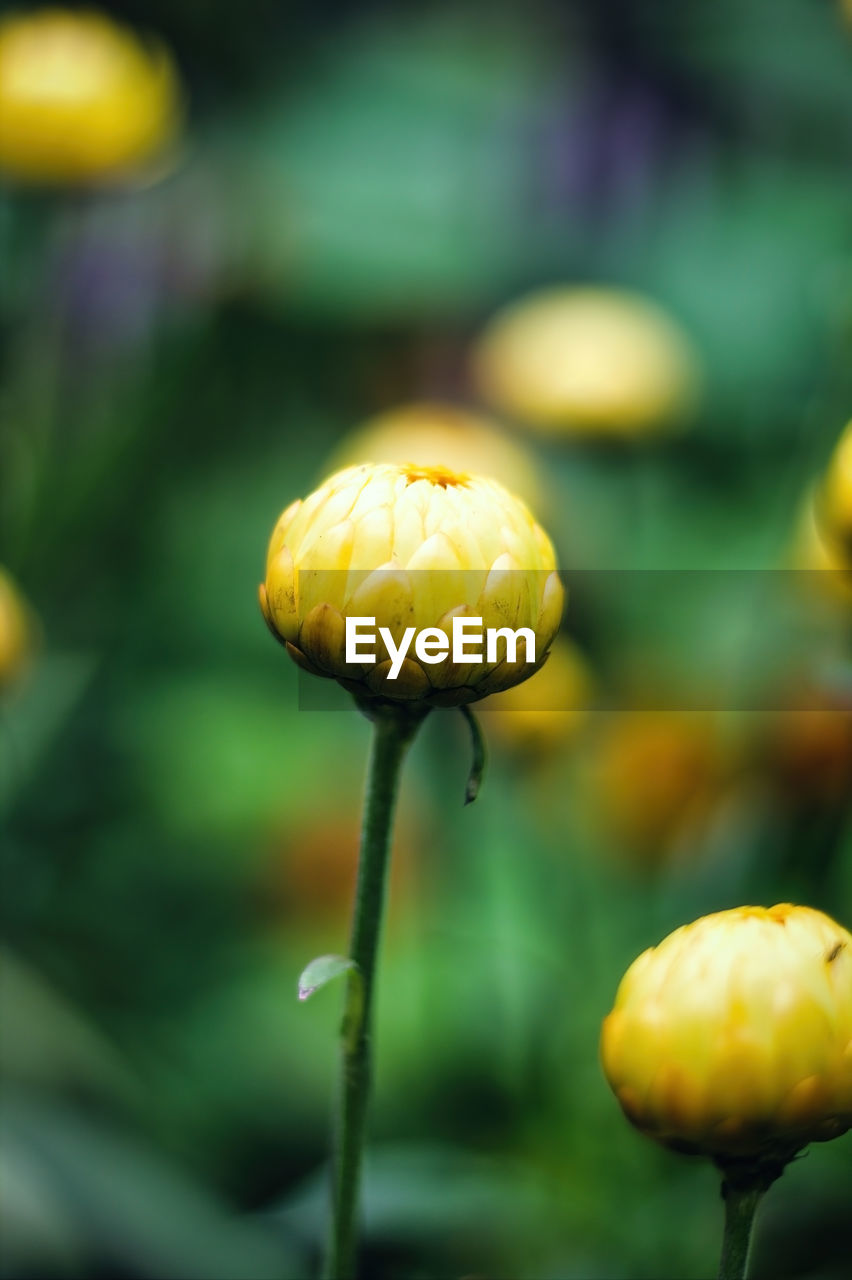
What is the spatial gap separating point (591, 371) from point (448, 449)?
0.64 feet

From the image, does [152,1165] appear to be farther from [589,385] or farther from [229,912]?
[589,385]

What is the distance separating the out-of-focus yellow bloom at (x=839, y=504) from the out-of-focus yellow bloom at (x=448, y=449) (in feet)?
1.41

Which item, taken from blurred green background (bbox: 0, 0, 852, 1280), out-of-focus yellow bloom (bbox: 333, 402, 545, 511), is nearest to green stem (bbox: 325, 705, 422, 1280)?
blurred green background (bbox: 0, 0, 852, 1280)

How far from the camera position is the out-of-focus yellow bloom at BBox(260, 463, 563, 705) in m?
0.53

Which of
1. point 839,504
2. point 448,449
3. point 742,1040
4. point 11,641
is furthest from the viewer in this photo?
point 448,449

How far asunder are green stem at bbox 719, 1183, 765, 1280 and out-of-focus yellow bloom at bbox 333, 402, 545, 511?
0.76 metres

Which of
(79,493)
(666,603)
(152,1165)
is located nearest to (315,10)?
(79,493)

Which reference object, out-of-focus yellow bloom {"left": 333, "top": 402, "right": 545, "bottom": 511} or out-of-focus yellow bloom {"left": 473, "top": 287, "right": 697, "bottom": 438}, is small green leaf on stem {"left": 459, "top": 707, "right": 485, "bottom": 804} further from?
out-of-focus yellow bloom {"left": 473, "top": 287, "right": 697, "bottom": 438}

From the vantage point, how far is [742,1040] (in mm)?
497

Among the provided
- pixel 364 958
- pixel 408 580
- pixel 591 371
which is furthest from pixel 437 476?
pixel 591 371

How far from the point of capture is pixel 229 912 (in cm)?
147

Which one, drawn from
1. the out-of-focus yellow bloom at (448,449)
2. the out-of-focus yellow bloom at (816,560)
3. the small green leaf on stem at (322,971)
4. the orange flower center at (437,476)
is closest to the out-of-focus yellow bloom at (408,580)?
the orange flower center at (437,476)

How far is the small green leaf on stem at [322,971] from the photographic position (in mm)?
539

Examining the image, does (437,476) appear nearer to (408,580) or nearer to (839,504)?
(408,580)
